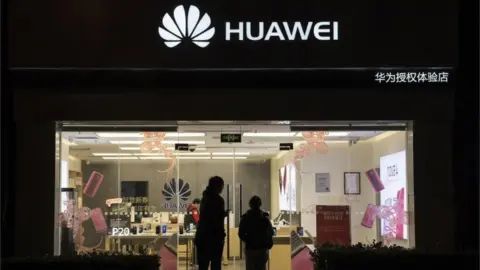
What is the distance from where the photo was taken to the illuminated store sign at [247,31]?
749 centimetres

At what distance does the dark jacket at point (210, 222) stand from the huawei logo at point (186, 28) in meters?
1.85

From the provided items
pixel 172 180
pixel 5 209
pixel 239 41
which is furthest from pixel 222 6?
pixel 5 209

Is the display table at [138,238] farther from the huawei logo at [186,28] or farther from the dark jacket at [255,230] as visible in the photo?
the huawei logo at [186,28]

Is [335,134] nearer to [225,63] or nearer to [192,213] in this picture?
[225,63]

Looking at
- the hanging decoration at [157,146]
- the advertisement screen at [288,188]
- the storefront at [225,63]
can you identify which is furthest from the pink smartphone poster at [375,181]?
the hanging decoration at [157,146]

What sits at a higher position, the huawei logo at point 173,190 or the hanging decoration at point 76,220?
the huawei logo at point 173,190

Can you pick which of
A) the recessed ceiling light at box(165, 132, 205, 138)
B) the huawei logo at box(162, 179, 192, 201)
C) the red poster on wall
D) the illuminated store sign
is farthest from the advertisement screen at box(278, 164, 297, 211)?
the illuminated store sign

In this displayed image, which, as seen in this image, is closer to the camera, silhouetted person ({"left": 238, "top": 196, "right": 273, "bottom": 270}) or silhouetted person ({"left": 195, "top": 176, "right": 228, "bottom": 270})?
silhouetted person ({"left": 195, "top": 176, "right": 228, "bottom": 270})

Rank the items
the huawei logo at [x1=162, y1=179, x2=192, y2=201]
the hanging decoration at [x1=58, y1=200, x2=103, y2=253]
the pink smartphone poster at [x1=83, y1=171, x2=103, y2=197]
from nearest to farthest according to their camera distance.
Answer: the hanging decoration at [x1=58, y1=200, x2=103, y2=253] → the pink smartphone poster at [x1=83, y1=171, x2=103, y2=197] → the huawei logo at [x1=162, y1=179, x2=192, y2=201]

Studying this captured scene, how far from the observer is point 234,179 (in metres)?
9.80

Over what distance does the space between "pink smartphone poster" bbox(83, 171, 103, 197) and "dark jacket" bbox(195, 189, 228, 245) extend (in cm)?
159

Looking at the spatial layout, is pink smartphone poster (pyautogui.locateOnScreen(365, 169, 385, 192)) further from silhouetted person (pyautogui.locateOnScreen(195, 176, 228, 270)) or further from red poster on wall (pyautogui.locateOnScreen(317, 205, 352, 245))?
silhouetted person (pyautogui.locateOnScreen(195, 176, 228, 270))

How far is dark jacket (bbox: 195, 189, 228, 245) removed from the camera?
787 cm

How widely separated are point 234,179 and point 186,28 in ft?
9.78
